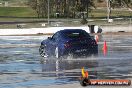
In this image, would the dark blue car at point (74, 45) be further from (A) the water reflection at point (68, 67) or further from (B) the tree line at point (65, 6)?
(B) the tree line at point (65, 6)

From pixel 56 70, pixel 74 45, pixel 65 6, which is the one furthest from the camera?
pixel 65 6

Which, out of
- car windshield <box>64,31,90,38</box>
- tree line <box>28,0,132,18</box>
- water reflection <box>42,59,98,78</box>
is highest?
car windshield <box>64,31,90,38</box>

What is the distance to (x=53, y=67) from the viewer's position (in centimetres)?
2219

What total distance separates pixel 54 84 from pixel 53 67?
5992 mm

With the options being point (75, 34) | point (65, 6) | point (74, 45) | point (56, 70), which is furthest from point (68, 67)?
point (65, 6)

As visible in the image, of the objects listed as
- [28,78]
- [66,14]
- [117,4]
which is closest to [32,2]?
[66,14]

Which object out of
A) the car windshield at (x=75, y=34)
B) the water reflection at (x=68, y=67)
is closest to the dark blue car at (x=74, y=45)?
the car windshield at (x=75, y=34)

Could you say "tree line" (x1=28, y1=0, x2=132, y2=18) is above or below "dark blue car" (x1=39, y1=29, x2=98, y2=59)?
below

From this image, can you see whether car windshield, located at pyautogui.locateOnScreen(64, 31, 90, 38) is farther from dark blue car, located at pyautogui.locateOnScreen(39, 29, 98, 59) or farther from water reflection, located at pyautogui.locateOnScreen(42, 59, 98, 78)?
water reflection, located at pyautogui.locateOnScreen(42, 59, 98, 78)

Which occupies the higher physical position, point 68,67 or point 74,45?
point 74,45

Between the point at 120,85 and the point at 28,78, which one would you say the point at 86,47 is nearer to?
the point at 28,78

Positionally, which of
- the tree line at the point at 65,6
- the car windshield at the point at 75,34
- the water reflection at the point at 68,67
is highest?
the car windshield at the point at 75,34

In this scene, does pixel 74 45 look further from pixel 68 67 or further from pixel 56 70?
pixel 56 70

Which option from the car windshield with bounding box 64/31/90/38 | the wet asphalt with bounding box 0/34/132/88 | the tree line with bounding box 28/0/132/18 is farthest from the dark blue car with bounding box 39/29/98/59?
the tree line with bounding box 28/0/132/18
